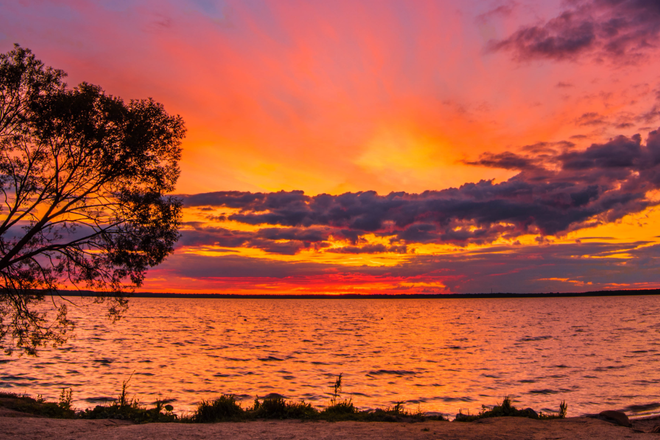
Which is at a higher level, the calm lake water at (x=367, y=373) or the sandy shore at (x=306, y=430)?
the sandy shore at (x=306, y=430)

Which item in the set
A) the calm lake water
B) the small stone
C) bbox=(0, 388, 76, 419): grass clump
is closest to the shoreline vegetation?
bbox=(0, 388, 76, 419): grass clump

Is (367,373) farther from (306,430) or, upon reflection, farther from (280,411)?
(306,430)

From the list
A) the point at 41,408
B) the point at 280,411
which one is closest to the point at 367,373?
the point at 280,411

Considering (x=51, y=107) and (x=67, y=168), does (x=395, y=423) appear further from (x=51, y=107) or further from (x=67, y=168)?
(x=51, y=107)

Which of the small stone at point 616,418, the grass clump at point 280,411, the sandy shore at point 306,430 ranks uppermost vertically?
the sandy shore at point 306,430

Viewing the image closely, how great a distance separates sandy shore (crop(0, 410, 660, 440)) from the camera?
14422mm

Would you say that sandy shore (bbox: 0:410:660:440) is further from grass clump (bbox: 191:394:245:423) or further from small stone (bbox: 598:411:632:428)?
grass clump (bbox: 191:394:245:423)

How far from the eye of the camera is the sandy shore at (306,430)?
47.3 ft

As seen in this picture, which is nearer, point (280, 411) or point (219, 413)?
point (219, 413)

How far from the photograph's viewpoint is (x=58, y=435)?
46.3 ft

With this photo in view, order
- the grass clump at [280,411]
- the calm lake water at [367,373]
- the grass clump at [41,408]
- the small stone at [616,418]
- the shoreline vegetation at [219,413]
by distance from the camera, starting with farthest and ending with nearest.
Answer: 1. the calm lake water at [367,373]
2. the small stone at [616,418]
3. the grass clump at [280,411]
4. the grass clump at [41,408]
5. the shoreline vegetation at [219,413]

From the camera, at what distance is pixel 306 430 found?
16.0m

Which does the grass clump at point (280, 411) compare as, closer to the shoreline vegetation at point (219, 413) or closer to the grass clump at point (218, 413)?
the shoreline vegetation at point (219, 413)

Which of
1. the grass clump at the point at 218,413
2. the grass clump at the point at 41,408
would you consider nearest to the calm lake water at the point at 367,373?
the grass clump at the point at 41,408
